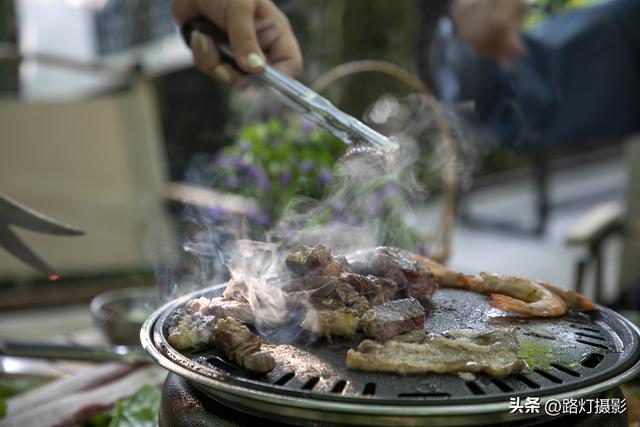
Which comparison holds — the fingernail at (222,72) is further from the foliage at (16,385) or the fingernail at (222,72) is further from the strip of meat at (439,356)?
the foliage at (16,385)

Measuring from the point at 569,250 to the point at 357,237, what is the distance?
6.33m

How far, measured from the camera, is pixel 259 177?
12.1 ft

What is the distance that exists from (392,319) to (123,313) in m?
2.27

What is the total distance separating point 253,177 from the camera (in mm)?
3721

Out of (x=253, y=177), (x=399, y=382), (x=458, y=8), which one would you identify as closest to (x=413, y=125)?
(x=458, y=8)

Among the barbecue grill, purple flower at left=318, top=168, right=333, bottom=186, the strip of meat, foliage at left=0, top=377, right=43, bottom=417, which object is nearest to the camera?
the barbecue grill

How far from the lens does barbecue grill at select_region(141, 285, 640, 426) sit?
1484 mm

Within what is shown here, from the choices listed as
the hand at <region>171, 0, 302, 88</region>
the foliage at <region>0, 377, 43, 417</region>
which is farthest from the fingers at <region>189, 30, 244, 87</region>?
the foliage at <region>0, 377, 43, 417</region>

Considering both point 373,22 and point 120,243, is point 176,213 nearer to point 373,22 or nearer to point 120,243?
point 120,243

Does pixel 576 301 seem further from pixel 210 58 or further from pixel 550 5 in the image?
pixel 550 5

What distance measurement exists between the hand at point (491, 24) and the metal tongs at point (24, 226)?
2622mm

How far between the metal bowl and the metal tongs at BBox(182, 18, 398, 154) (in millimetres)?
1275

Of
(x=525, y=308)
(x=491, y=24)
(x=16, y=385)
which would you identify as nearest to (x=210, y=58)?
(x=525, y=308)

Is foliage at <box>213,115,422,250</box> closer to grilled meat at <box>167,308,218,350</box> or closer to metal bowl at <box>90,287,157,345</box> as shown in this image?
metal bowl at <box>90,287,157,345</box>
